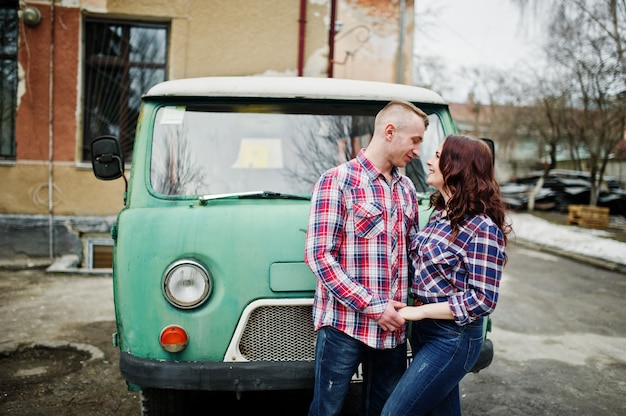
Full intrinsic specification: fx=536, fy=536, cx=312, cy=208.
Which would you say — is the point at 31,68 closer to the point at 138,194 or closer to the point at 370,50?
the point at 370,50

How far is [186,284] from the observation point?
2477mm

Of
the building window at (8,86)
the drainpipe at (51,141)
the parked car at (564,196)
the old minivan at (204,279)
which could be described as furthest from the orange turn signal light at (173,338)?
the parked car at (564,196)

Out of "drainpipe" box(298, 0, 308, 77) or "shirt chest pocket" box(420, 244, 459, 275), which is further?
"drainpipe" box(298, 0, 308, 77)

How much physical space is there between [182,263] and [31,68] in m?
7.27

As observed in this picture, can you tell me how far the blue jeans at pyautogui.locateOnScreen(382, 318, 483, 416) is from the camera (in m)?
2.10

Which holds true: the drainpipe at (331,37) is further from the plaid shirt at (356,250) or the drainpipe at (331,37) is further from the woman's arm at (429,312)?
the woman's arm at (429,312)

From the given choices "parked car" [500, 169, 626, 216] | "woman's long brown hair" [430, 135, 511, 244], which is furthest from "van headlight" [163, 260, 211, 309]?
"parked car" [500, 169, 626, 216]

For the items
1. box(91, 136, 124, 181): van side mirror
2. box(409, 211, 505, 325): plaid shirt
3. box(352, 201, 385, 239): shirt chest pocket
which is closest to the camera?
box(409, 211, 505, 325): plaid shirt

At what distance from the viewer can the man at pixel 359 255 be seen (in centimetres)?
210

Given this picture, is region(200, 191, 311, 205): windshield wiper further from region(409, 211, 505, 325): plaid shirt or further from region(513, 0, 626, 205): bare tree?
region(513, 0, 626, 205): bare tree

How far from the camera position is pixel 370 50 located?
948cm

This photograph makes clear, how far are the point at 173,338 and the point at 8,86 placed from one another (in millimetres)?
7875

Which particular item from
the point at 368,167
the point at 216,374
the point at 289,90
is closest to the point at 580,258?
the point at 289,90

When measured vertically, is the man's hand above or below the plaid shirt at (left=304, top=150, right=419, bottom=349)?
below
